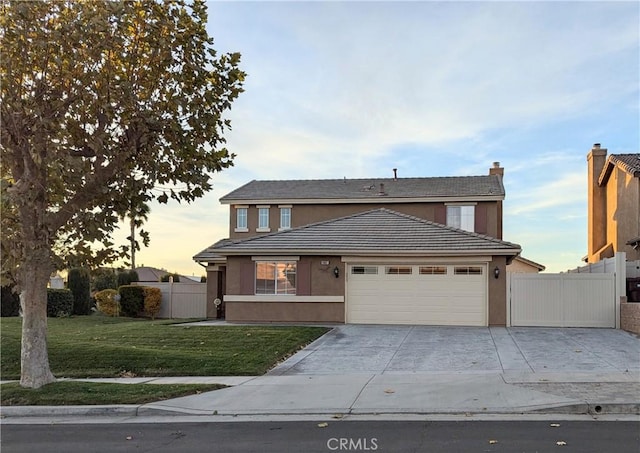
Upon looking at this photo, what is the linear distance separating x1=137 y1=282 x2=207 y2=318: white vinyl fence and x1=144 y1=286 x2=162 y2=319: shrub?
0.40 m

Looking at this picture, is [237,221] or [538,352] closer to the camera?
[538,352]

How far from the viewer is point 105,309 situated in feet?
98.2

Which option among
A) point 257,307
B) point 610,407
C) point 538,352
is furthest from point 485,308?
point 610,407

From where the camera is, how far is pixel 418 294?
2116 centimetres

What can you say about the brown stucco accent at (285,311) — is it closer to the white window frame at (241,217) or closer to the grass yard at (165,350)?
the grass yard at (165,350)

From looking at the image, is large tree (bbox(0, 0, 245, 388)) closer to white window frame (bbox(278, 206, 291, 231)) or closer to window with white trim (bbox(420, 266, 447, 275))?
window with white trim (bbox(420, 266, 447, 275))

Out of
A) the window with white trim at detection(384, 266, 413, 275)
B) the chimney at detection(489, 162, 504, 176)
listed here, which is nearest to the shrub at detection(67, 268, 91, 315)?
the window with white trim at detection(384, 266, 413, 275)

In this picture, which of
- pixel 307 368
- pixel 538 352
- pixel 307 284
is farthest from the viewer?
pixel 307 284

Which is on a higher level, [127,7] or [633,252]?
[127,7]

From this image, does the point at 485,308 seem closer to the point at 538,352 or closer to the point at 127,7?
the point at 538,352

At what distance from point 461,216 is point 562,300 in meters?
10.2

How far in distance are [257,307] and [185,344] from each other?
5762 mm

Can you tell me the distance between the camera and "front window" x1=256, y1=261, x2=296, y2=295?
22234 millimetres

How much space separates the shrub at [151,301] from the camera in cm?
2905
